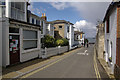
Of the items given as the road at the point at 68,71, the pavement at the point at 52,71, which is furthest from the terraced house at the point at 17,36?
the road at the point at 68,71

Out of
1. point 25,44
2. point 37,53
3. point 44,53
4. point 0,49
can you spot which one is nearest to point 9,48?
point 0,49

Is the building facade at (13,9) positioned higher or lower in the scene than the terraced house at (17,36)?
higher

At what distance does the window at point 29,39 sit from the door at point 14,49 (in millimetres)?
1102

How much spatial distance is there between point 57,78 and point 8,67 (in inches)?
157

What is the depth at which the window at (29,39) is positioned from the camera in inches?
371

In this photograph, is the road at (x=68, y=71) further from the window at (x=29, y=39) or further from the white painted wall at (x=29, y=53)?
the window at (x=29, y=39)

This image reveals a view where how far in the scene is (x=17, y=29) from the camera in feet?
27.2

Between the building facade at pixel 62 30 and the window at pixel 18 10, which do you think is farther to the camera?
the building facade at pixel 62 30

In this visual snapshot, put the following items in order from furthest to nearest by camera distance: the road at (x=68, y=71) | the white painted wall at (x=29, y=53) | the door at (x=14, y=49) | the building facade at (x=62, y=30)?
the building facade at (x=62, y=30) < the white painted wall at (x=29, y=53) < the door at (x=14, y=49) < the road at (x=68, y=71)

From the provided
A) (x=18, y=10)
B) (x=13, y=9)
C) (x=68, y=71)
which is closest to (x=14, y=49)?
(x=68, y=71)

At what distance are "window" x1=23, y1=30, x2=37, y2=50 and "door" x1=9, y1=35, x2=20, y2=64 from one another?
110 centimetres

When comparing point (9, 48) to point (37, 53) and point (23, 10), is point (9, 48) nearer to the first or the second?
point (37, 53)

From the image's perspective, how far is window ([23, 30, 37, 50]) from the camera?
371 inches

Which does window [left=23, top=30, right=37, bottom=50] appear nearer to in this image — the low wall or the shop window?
the low wall
